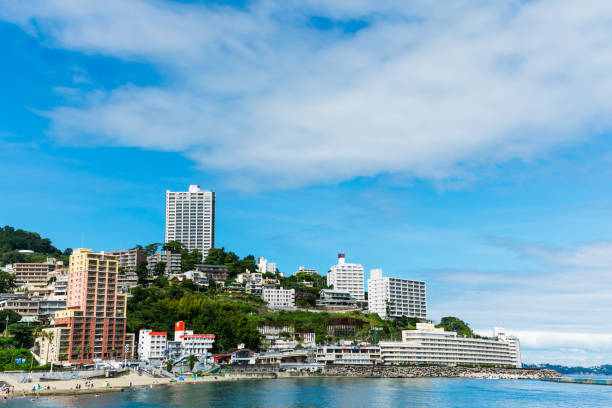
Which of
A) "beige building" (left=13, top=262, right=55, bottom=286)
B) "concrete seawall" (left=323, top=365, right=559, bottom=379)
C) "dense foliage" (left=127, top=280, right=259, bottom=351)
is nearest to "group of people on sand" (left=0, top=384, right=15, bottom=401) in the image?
"dense foliage" (left=127, top=280, right=259, bottom=351)

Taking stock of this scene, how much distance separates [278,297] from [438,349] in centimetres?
5353

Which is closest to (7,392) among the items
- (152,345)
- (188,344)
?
(152,345)

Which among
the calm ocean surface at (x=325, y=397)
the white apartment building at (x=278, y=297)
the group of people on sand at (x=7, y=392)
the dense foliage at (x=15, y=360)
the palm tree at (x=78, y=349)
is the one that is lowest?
the calm ocean surface at (x=325, y=397)

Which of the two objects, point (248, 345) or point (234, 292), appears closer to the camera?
point (248, 345)

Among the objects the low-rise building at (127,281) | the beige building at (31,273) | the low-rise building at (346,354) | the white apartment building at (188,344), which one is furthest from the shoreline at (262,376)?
the beige building at (31,273)

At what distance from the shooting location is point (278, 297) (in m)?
193

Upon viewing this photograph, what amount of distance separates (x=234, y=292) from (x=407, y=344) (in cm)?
5833

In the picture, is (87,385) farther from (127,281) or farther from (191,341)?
(127,281)

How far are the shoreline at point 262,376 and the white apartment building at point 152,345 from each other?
1350 cm

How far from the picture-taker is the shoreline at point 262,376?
103481 millimetres

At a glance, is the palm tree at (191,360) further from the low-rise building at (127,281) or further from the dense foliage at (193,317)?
the low-rise building at (127,281)

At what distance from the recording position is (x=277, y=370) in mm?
149875

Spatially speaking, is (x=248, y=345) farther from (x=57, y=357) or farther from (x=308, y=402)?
(x=308, y=402)

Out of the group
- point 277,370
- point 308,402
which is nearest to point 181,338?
point 277,370
